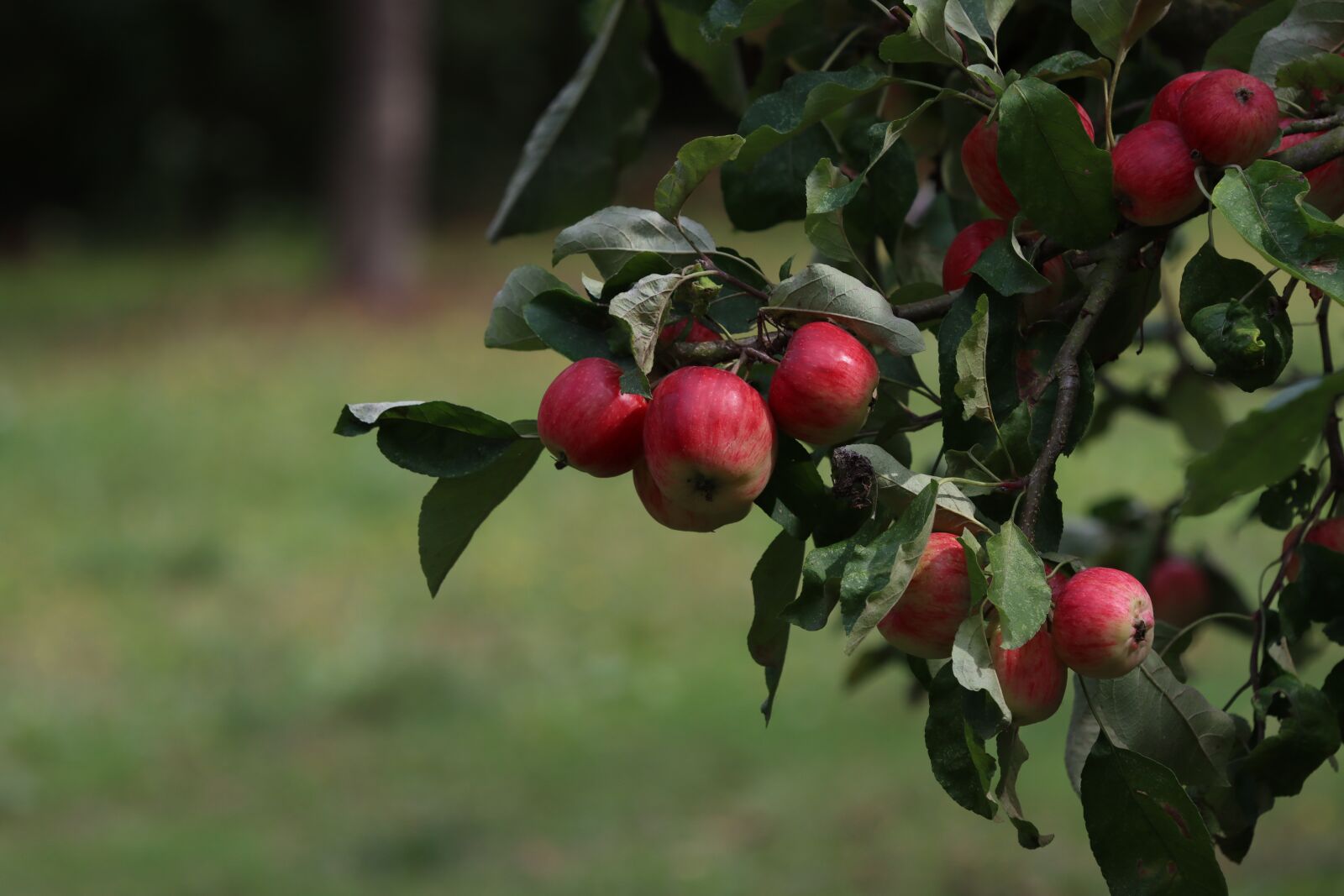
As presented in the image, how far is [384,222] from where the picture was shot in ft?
27.9

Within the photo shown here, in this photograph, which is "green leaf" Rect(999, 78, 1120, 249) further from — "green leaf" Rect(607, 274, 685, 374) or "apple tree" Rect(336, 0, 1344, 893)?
"green leaf" Rect(607, 274, 685, 374)

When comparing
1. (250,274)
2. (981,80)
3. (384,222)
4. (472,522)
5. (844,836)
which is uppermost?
(981,80)

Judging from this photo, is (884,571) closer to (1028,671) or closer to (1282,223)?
(1028,671)

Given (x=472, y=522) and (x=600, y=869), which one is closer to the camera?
(x=472, y=522)

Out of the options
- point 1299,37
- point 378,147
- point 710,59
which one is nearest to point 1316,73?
point 1299,37

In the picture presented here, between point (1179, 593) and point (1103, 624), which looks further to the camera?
point (1179, 593)

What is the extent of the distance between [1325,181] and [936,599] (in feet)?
1.09

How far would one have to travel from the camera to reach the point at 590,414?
746 millimetres

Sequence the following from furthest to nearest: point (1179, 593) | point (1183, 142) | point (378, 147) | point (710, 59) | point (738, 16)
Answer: point (378, 147) < point (1179, 593) < point (710, 59) < point (738, 16) < point (1183, 142)

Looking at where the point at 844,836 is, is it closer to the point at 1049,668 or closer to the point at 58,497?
the point at 1049,668

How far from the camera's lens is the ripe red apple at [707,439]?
69 cm

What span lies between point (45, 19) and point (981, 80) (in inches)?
466

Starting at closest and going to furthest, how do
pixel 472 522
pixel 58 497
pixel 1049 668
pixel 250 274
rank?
pixel 1049 668
pixel 472 522
pixel 58 497
pixel 250 274

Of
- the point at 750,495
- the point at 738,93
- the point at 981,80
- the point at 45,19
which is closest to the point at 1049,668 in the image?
the point at 750,495
